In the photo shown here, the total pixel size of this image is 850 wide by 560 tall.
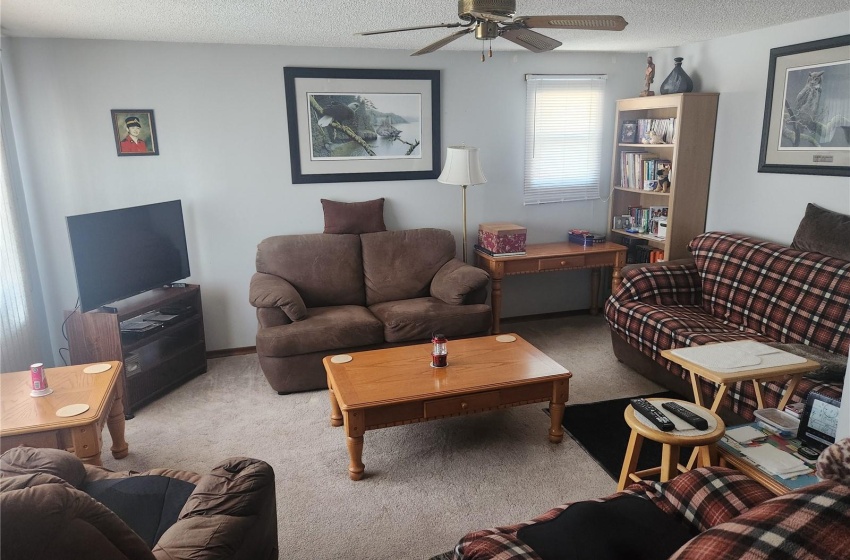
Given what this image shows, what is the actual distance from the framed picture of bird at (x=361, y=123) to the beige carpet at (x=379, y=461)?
5.58 ft

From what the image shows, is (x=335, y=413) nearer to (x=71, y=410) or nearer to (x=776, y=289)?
(x=71, y=410)

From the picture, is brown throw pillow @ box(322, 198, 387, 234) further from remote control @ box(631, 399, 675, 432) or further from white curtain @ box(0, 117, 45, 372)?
remote control @ box(631, 399, 675, 432)

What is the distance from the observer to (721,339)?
3.08 meters

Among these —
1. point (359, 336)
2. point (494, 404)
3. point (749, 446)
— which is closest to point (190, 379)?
point (359, 336)

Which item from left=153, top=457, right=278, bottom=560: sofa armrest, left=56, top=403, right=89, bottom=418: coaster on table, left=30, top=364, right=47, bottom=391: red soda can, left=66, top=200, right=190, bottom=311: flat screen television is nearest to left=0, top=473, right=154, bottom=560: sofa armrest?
left=153, top=457, right=278, bottom=560: sofa armrest

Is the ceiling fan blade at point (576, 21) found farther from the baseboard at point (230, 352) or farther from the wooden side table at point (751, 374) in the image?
the baseboard at point (230, 352)

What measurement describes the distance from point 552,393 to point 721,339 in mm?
1044

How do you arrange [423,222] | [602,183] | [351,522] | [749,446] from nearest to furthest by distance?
1. [749,446]
2. [351,522]
3. [423,222]
4. [602,183]

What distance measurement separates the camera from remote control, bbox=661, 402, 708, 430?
6.62ft

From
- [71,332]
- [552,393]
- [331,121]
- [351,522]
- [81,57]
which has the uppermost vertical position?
[81,57]

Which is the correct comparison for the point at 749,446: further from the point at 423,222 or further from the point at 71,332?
the point at 71,332

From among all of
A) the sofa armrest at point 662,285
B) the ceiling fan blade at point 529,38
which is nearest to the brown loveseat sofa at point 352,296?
the sofa armrest at point 662,285

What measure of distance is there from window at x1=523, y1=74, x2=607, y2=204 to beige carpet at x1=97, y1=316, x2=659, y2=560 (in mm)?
1726

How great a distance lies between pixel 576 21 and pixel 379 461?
85.4 inches
